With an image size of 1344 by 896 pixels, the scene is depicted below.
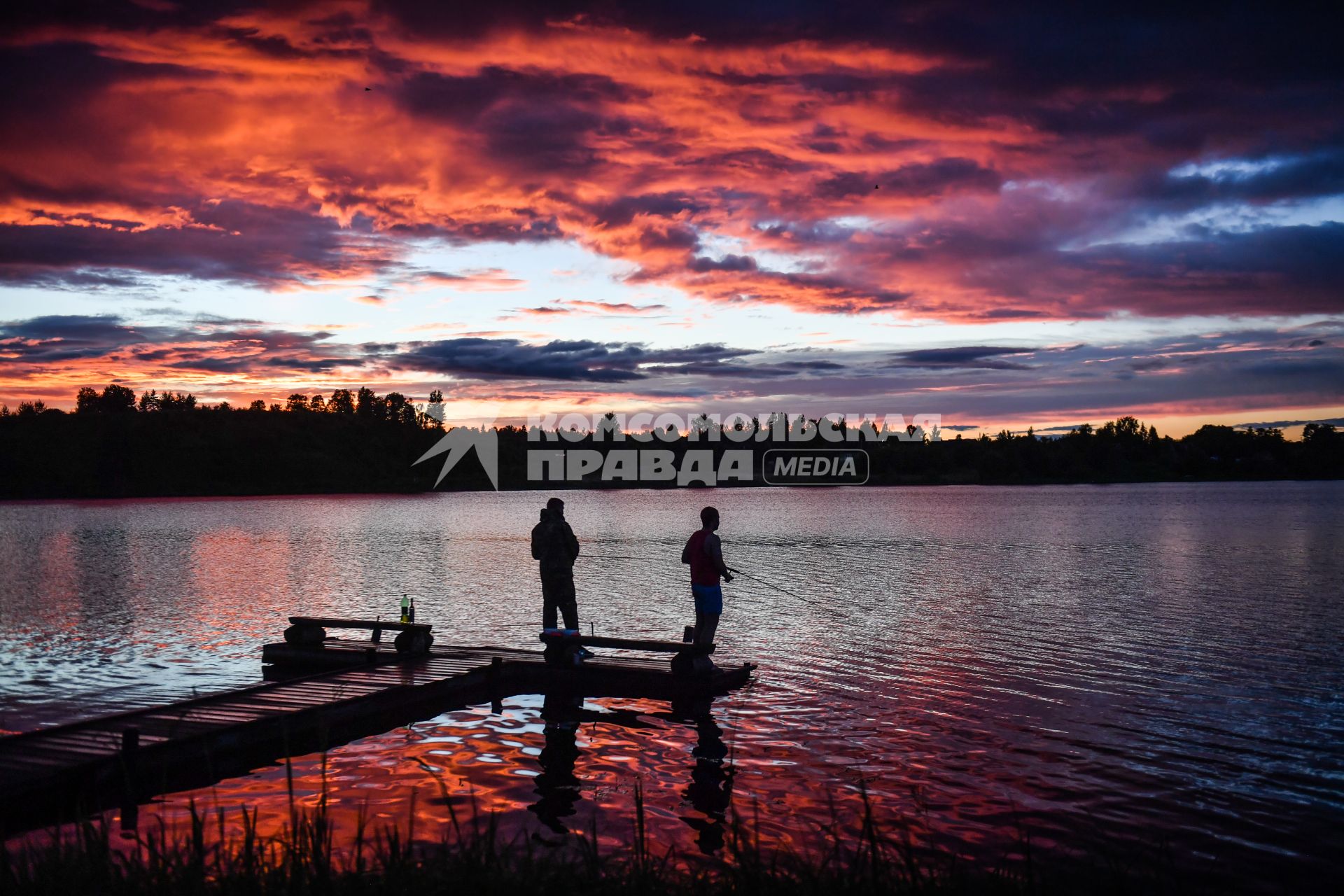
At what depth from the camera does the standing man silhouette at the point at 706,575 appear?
52.3ft

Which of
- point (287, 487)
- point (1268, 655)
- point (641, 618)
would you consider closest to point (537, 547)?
point (641, 618)

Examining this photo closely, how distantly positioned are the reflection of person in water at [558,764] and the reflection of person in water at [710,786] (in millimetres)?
1368

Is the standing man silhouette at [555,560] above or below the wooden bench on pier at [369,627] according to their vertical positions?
above

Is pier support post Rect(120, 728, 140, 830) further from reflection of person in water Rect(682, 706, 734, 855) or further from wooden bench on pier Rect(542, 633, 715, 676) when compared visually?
wooden bench on pier Rect(542, 633, 715, 676)

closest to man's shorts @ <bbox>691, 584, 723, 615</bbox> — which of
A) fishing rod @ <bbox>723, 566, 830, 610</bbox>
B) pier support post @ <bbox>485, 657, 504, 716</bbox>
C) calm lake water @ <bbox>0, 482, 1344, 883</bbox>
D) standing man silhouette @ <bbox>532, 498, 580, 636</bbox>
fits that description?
calm lake water @ <bbox>0, 482, 1344, 883</bbox>

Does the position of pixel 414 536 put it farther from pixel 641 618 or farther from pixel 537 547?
pixel 537 547

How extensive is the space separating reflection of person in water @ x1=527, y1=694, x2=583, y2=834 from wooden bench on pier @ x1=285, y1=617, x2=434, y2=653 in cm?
297

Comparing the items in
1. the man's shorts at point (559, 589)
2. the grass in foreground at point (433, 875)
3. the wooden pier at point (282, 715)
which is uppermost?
the man's shorts at point (559, 589)

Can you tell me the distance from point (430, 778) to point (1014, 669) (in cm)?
1228

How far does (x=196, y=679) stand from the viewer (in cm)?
1778

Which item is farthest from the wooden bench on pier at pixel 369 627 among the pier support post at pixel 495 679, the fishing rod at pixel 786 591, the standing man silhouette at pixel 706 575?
the fishing rod at pixel 786 591

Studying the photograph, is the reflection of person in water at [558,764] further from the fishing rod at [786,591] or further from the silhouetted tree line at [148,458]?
the silhouetted tree line at [148,458]

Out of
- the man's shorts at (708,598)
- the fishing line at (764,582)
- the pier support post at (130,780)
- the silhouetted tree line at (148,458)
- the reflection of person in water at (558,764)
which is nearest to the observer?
the pier support post at (130,780)

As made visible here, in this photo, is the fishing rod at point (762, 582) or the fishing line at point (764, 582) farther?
the fishing rod at point (762, 582)
